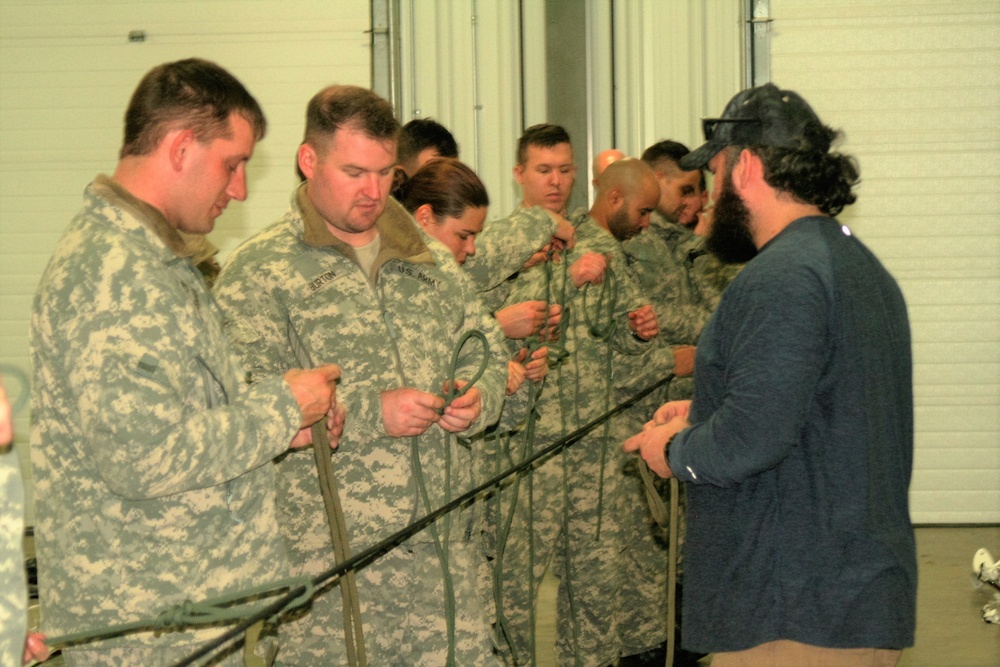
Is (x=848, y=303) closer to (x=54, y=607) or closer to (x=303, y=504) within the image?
(x=303, y=504)

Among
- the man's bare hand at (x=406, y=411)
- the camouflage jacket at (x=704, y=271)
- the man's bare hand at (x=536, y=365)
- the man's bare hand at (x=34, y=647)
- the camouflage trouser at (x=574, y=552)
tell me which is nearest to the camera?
the man's bare hand at (x=34, y=647)

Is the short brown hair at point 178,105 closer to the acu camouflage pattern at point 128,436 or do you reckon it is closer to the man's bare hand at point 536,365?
the acu camouflage pattern at point 128,436

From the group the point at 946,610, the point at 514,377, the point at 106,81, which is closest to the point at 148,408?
the point at 514,377

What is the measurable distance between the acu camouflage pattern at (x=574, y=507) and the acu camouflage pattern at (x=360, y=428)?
1.50m

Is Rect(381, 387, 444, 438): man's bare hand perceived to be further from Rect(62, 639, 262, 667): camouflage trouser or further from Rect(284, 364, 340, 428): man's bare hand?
Rect(62, 639, 262, 667): camouflage trouser

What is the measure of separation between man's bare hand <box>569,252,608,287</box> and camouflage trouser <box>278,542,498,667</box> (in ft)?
6.07

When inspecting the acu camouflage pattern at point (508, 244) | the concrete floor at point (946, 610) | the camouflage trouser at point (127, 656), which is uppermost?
the acu camouflage pattern at point (508, 244)

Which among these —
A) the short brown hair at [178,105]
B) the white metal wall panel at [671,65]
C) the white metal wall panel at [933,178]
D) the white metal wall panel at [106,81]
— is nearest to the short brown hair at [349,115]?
the short brown hair at [178,105]

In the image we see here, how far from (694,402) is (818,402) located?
0.30 meters

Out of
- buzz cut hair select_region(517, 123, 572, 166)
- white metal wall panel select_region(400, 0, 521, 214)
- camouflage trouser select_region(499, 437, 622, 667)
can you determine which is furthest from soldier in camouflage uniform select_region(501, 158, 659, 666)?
white metal wall panel select_region(400, 0, 521, 214)

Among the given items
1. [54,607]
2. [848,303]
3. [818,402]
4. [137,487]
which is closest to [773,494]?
[818,402]

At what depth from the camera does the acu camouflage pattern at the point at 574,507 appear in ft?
15.1

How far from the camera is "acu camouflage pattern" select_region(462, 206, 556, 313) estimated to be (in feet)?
14.1

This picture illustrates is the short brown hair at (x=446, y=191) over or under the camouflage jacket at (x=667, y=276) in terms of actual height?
over
